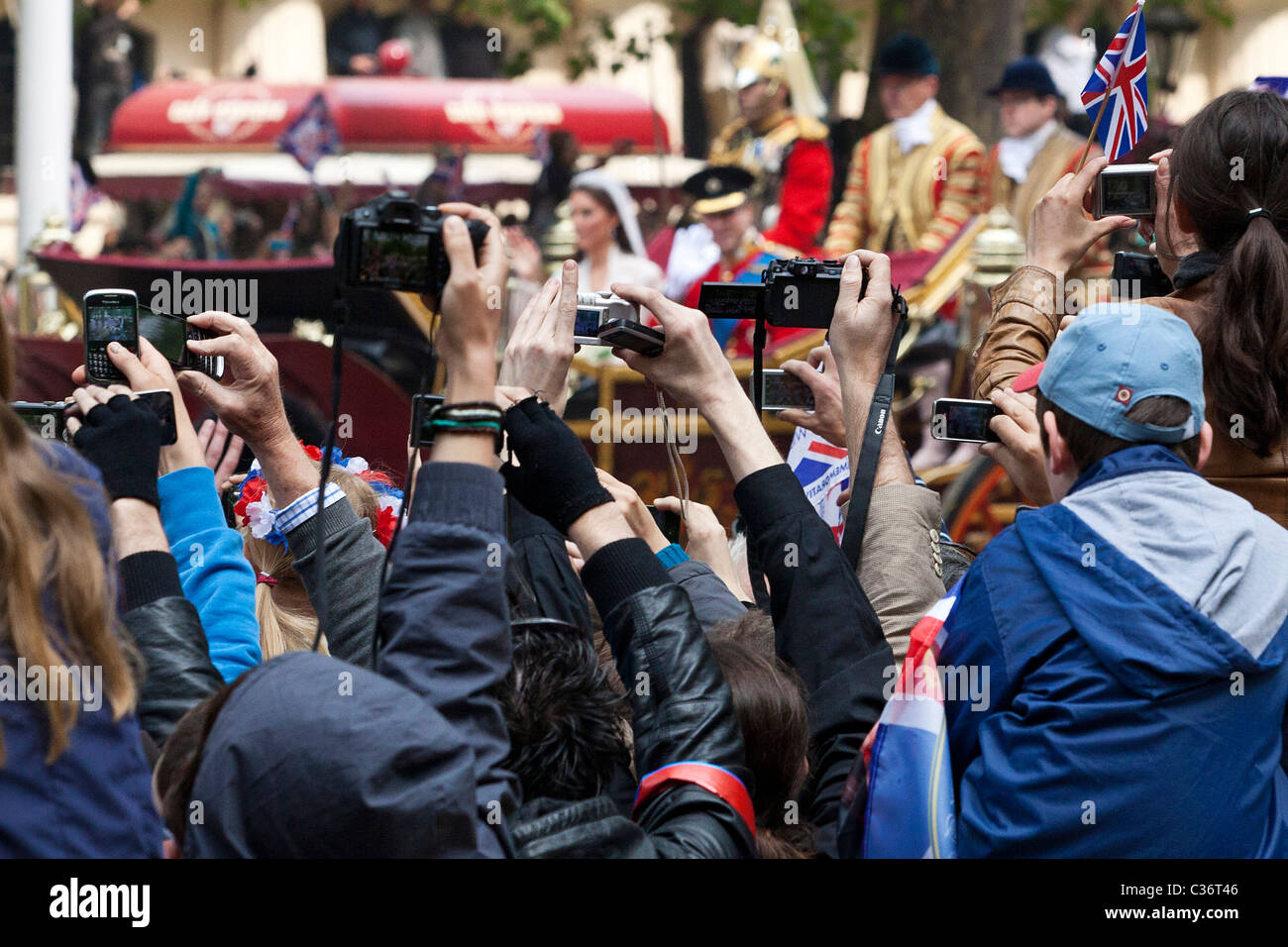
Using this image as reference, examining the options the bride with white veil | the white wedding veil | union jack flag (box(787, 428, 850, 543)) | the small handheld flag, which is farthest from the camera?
the small handheld flag

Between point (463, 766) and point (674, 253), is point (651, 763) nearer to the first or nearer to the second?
point (463, 766)

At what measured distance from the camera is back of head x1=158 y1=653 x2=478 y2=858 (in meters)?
1.66

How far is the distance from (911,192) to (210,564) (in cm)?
701

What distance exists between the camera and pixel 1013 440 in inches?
102

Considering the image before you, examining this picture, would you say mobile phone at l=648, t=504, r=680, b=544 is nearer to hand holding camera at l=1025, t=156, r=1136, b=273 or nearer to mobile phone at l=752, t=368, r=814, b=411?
mobile phone at l=752, t=368, r=814, b=411

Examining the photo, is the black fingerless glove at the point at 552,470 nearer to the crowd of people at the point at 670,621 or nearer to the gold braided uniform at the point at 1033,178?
the crowd of people at the point at 670,621

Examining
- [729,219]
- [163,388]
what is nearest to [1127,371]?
[163,388]

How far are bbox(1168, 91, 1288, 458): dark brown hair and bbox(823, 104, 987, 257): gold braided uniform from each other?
556 cm

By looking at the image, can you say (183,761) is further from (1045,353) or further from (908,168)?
(908,168)

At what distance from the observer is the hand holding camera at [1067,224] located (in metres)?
3.08

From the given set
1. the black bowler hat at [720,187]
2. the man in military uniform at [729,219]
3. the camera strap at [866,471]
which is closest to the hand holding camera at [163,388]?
the camera strap at [866,471]

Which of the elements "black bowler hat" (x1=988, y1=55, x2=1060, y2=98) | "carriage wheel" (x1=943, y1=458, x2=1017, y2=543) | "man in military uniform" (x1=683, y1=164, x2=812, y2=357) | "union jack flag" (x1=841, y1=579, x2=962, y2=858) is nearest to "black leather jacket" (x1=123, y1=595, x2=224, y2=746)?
"union jack flag" (x1=841, y1=579, x2=962, y2=858)
